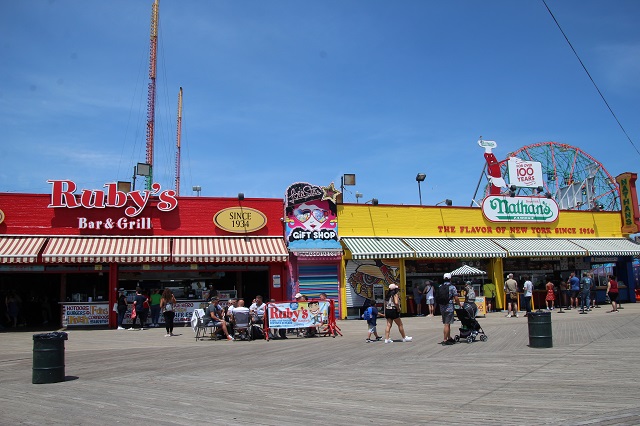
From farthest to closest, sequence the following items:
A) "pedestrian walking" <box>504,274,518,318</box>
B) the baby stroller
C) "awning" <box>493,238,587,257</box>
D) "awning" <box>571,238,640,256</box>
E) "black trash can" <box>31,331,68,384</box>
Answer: "awning" <box>571,238,640,256</box> < "awning" <box>493,238,587,257</box> < "pedestrian walking" <box>504,274,518,318</box> < the baby stroller < "black trash can" <box>31,331,68,384</box>

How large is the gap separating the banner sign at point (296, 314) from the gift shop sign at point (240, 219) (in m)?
7.72

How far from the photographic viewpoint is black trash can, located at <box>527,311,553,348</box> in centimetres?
1247

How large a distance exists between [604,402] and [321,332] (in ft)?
37.6

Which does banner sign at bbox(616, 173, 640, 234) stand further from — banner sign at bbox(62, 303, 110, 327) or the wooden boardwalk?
banner sign at bbox(62, 303, 110, 327)

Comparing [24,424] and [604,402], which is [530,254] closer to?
[604,402]

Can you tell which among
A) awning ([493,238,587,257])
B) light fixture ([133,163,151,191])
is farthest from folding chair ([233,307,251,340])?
light fixture ([133,163,151,191])

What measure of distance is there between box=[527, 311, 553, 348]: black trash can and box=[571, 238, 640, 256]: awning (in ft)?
57.3

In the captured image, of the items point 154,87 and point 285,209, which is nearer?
point 285,209

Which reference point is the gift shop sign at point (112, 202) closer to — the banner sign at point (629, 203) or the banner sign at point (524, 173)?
the banner sign at point (524, 173)

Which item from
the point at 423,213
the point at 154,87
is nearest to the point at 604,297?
the point at 423,213

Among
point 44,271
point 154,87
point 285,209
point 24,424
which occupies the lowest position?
point 24,424

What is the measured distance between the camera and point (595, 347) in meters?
12.5

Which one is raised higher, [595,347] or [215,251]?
[215,251]

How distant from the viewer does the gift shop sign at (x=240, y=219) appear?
24.0 meters
